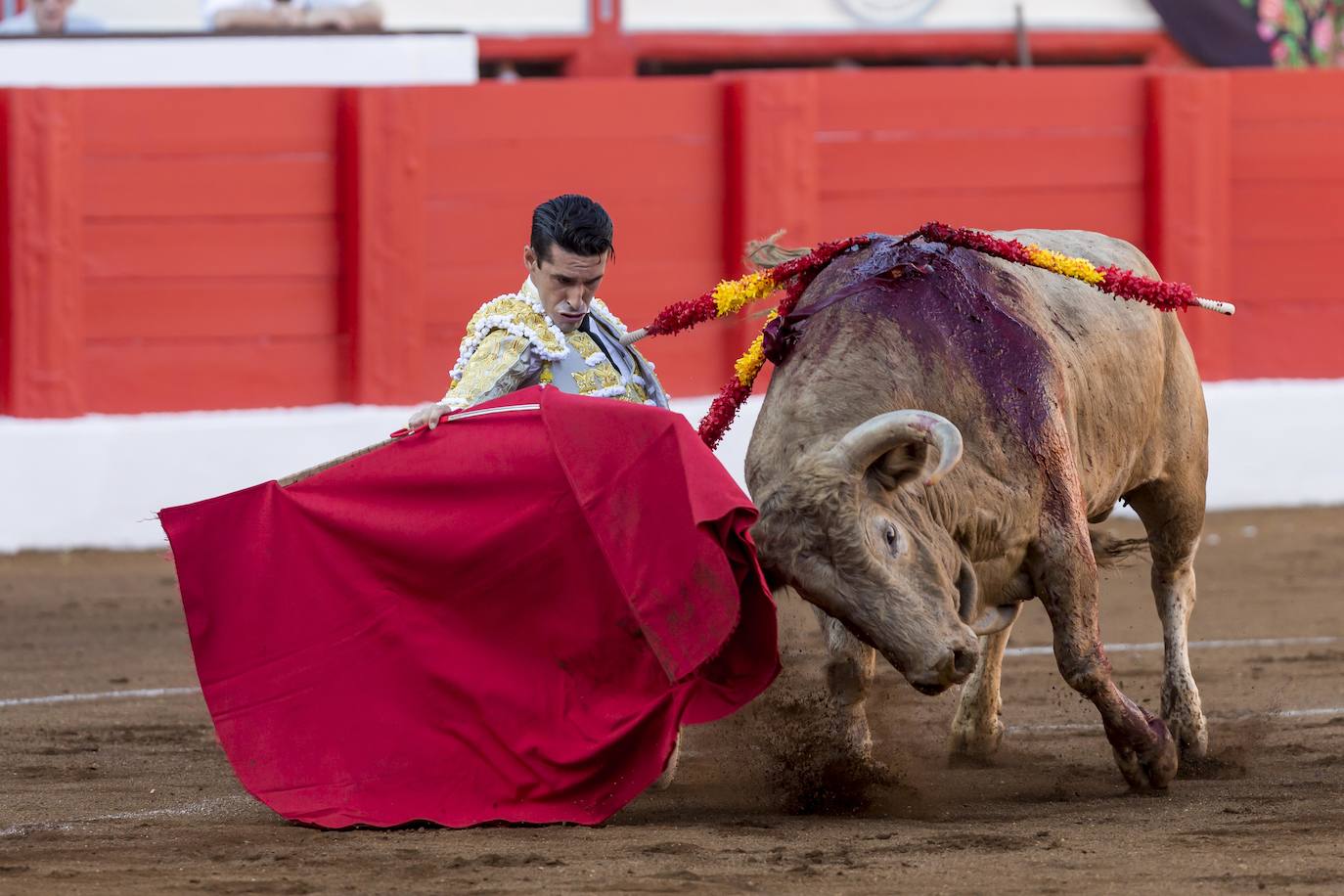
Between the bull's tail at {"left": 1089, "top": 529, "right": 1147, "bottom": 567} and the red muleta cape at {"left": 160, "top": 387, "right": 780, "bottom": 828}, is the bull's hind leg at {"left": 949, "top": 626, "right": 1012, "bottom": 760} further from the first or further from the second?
the red muleta cape at {"left": 160, "top": 387, "right": 780, "bottom": 828}

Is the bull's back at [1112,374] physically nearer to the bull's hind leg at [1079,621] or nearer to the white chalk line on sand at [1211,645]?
the bull's hind leg at [1079,621]

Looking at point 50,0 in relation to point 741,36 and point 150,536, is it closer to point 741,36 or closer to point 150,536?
point 150,536

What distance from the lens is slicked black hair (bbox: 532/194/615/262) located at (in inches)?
153

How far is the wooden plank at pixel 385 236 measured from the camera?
838 centimetres

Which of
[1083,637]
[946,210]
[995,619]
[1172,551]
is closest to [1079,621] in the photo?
[1083,637]

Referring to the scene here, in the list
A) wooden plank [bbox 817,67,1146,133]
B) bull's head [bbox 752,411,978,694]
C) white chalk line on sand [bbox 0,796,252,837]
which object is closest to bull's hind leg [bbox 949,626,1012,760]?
bull's head [bbox 752,411,978,694]

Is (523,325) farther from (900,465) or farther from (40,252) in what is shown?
(40,252)

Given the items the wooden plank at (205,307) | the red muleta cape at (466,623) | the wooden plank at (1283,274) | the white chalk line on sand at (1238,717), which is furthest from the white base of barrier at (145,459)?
the red muleta cape at (466,623)

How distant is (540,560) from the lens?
391cm

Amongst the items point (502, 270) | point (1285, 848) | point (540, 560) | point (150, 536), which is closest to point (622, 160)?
point (502, 270)

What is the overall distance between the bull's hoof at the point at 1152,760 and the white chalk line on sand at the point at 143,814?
1.64 m

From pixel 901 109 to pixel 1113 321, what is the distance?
173 inches

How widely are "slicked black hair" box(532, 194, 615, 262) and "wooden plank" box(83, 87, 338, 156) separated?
4602mm

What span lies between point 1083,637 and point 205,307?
5051 millimetres
